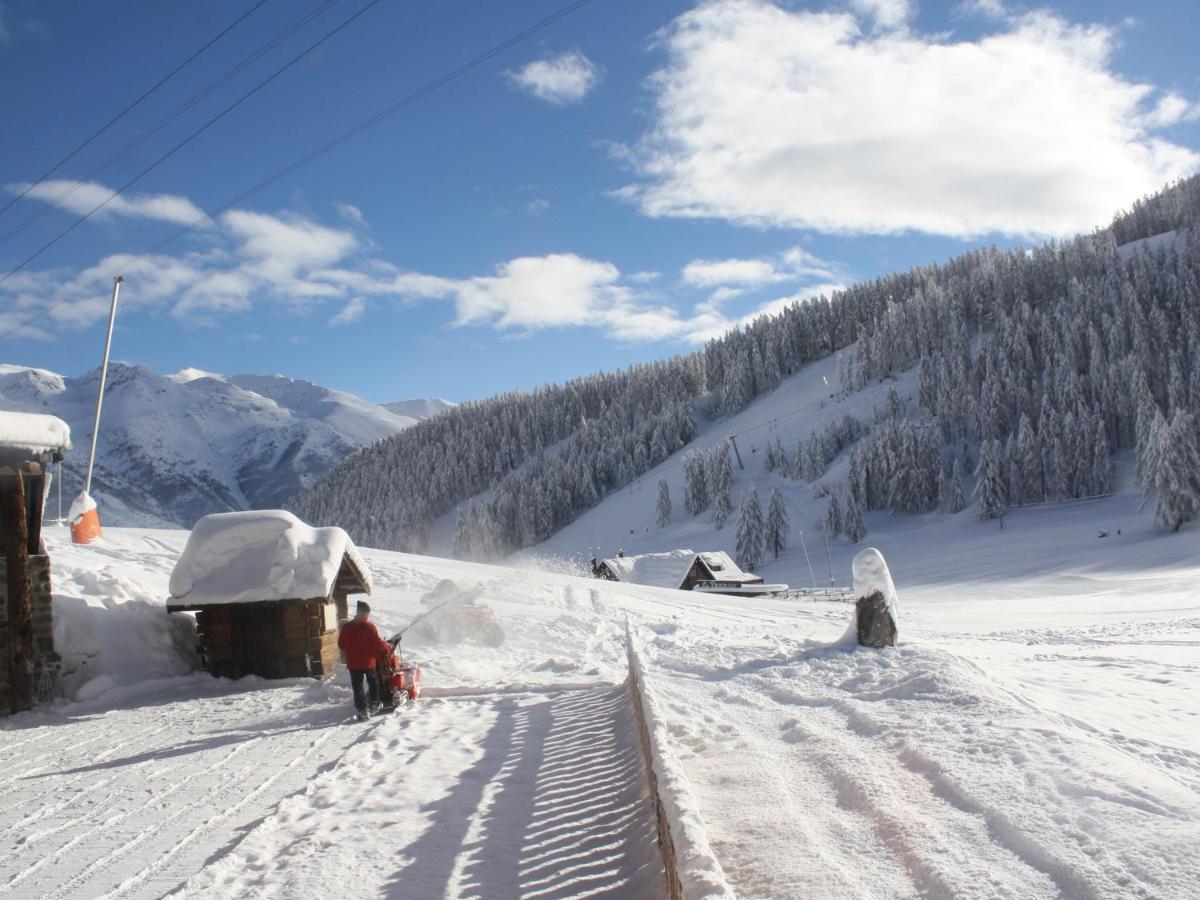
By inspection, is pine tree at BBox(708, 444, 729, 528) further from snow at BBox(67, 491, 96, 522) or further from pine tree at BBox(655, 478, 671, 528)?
snow at BBox(67, 491, 96, 522)

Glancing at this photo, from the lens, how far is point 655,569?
172ft

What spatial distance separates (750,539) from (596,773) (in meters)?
72.5

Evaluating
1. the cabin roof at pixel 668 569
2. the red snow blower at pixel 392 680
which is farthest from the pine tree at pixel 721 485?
the red snow blower at pixel 392 680

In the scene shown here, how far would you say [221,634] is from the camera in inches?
591

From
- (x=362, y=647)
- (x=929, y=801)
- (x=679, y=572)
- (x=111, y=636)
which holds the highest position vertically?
(x=111, y=636)

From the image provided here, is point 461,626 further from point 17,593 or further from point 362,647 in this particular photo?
point 17,593

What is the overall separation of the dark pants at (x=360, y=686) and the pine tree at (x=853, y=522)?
73.8 meters

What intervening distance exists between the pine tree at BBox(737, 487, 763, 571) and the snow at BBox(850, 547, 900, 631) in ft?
208

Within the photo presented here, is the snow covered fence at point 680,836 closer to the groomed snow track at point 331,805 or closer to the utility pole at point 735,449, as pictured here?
the groomed snow track at point 331,805

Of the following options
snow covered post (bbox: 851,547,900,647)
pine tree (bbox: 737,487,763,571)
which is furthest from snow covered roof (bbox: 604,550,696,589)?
snow covered post (bbox: 851,547,900,647)

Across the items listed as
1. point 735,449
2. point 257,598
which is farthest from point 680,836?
point 735,449

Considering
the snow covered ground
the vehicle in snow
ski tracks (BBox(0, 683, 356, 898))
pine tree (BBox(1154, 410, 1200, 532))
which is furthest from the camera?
pine tree (BBox(1154, 410, 1200, 532))

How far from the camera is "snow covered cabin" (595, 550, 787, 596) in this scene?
50812 millimetres

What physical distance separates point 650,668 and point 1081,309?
9904cm
